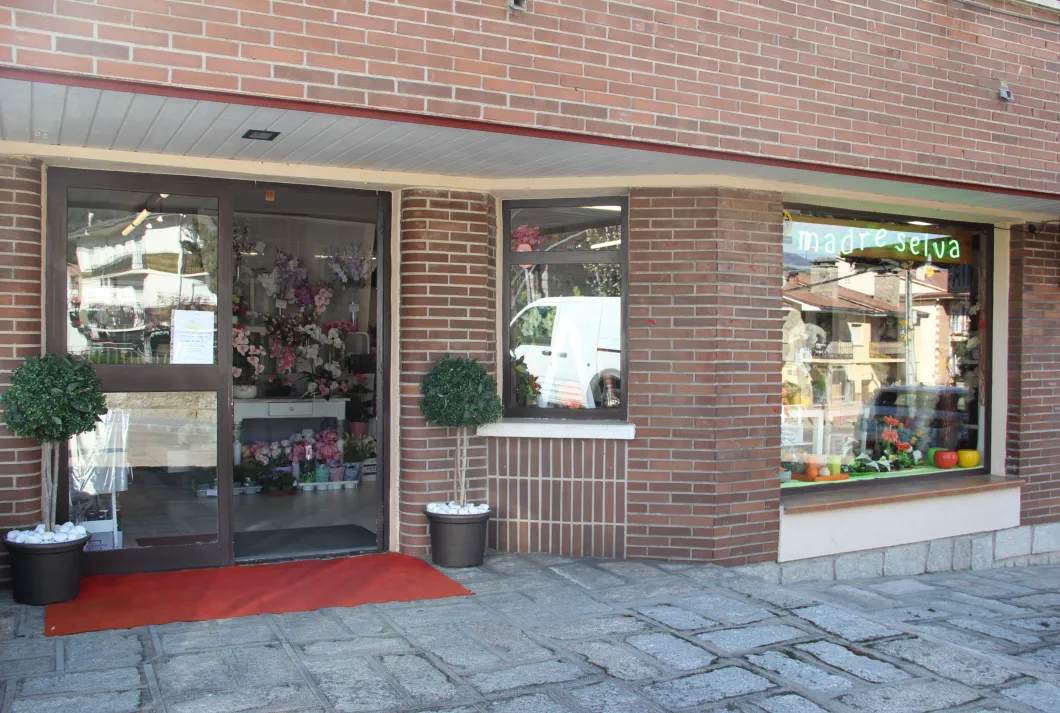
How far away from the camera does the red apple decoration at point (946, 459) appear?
838 centimetres

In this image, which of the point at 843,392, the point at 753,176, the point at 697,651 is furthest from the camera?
the point at 843,392

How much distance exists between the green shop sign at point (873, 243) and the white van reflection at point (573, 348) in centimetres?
176

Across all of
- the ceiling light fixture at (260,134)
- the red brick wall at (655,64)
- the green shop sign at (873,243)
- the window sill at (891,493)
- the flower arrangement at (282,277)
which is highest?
the red brick wall at (655,64)

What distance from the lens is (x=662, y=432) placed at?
6.59 m

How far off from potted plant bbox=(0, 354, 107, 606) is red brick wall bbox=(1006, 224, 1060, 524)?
7635 mm

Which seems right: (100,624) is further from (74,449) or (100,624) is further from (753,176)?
(753,176)

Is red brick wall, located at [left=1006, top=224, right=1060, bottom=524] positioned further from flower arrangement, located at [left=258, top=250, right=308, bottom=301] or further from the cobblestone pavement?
flower arrangement, located at [left=258, top=250, right=308, bottom=301]

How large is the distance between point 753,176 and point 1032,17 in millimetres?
3019

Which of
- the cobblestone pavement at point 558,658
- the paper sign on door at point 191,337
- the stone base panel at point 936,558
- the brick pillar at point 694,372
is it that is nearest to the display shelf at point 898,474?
the stone base panel at point 936,558

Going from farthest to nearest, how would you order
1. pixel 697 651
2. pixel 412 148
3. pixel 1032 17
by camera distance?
pixel 1032 17 → pixel 412 148 → pixel 697 651

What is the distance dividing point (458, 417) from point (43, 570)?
8.58ft

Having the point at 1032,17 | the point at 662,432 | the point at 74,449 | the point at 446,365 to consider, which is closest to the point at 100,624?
the point at 74,449

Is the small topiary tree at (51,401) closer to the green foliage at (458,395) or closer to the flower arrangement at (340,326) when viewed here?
the green foliage at (458,395)

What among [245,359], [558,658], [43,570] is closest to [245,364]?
[245,359]
